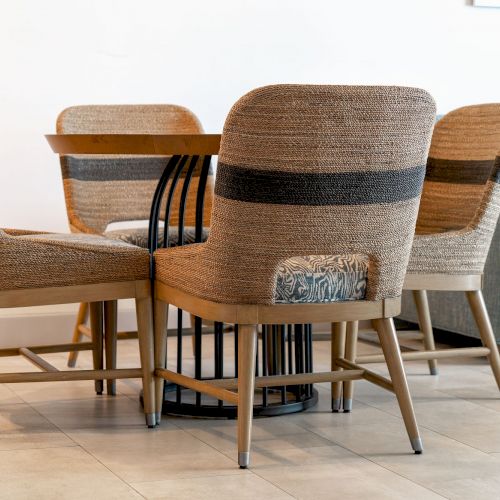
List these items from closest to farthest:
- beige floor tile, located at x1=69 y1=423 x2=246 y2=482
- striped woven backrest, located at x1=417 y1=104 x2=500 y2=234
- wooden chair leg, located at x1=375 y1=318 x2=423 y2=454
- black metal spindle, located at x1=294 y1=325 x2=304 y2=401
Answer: beige floor tile, located at x1=69 y1=423 x2=246 y2=482 → wooden chair leg, located at x1=375 y1=318 x2=423 y2=454 → black metal spindle, located at x1=294 y1=325 x2=304 y2=401 → striped woven backrest, located at x1=417 y1=104 x2=500 y2=234

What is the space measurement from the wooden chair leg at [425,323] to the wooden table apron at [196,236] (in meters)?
0.54

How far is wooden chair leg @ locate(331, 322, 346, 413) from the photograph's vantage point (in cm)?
286

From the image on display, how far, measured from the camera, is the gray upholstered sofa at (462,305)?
11.9 feet

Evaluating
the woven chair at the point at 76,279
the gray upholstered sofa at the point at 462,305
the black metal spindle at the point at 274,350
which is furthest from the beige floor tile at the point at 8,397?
the gray upholstered sofa at the point at 462,305

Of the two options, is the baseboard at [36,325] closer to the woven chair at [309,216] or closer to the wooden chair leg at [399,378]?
the woven chair at [309,216]

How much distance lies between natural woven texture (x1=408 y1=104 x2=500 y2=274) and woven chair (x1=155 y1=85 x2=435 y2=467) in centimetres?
49

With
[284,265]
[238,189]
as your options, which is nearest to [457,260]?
[284,265]

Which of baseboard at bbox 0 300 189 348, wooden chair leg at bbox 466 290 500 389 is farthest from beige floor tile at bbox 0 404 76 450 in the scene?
wooden chair leg at bbox 466 290 500 389

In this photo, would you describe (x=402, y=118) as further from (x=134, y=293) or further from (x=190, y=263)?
(x=134, y=293)

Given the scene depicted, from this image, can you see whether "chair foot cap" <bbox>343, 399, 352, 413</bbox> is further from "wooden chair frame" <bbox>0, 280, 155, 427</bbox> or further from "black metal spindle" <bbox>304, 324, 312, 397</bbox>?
"wooden chair frame" <bbox>0, 280, 155, 427</bbox>

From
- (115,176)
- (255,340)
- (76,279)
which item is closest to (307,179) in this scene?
(255,340)

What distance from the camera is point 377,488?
2178mm

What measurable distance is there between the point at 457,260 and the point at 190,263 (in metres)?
0.88

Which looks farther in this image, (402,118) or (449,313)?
(449,313)
